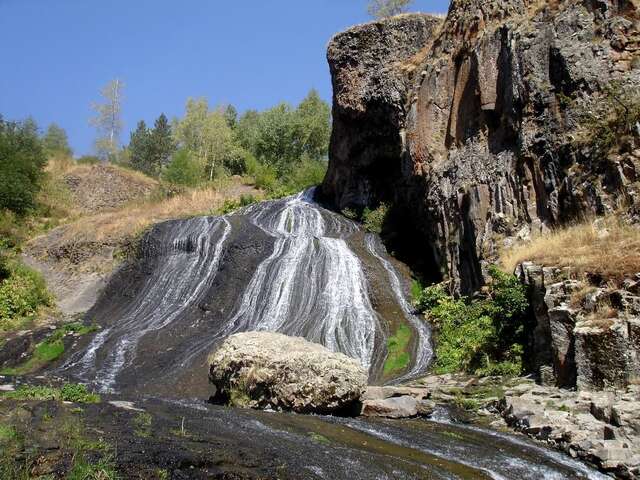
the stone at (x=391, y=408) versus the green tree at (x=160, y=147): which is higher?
the green tree at (x=160, y=147)

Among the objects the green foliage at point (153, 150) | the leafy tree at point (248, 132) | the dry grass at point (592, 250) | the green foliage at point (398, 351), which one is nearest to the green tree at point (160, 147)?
the green foliage at point (153, 150)

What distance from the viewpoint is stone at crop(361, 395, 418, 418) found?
12477 mm

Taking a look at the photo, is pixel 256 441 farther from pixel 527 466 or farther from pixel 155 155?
pixel 155 155

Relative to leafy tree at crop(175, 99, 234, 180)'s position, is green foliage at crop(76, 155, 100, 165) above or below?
below

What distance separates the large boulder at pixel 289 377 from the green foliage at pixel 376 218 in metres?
17.7

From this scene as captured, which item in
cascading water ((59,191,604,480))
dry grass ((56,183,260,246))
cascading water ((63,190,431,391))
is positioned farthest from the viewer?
dry grass ((56,183,260,246))

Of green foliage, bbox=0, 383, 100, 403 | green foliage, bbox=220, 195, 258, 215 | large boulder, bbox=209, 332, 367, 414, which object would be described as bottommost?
green foliage, bbox=0, 383, 100, 403

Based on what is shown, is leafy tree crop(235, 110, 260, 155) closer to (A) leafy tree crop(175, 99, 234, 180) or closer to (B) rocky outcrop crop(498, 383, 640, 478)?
(A) leafy tree crop(175, 99, 234, 180)

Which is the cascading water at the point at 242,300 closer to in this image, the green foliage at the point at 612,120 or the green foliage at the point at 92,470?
the green foliage at the point at 612,120

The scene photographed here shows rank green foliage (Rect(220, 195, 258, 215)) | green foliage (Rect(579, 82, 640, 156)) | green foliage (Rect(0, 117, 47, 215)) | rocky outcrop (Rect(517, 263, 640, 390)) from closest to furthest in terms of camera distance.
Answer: rocky outcrop (Rect(517, 263, 640, 390)) < green foliage (Rect(579, 82, 640, 156)) < green foliage (Rect(0, 117, 47, 215)) < green foliage (Rect(220, 195, 258, 215))

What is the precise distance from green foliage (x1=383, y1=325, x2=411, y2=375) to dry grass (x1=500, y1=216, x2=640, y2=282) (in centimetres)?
424

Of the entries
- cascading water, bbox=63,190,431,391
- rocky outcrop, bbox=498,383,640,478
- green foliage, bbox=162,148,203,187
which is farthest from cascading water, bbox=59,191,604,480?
green foliage, bbox=162,148,203,187

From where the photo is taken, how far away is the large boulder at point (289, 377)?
12383 millimetres

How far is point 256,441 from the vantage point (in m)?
8.84
